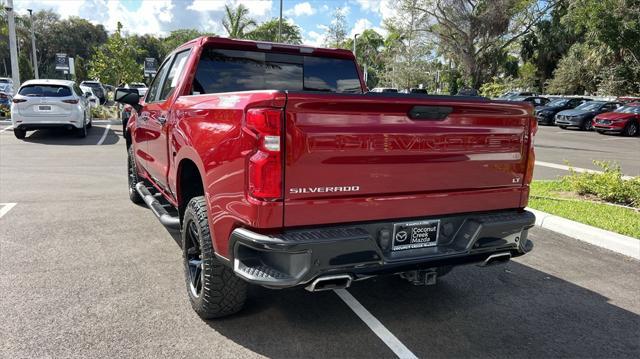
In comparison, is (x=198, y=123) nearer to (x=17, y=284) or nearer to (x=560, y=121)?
(x=17, y=284)

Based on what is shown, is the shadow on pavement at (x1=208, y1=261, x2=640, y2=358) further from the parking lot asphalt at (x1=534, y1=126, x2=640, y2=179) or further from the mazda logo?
the parking lot asphalt at (x1=534, y1=126, x2=640, y2=179)

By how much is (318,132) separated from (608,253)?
420 centimetres

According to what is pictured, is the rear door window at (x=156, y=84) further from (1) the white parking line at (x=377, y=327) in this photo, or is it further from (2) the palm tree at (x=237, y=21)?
(2) the palm tree at (x=237, y=21)

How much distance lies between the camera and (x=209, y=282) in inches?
130

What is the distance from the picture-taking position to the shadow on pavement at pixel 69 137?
527 inches

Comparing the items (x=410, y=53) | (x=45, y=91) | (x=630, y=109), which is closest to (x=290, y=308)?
(x=45, y=91)

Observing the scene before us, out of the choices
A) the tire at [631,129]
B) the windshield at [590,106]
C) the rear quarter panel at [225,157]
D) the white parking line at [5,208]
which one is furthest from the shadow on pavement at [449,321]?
the windshield at [590,106]

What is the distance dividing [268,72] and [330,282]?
2.45 m

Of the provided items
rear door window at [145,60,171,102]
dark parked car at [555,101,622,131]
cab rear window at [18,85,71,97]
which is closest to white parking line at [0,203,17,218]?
rear door window at [145,60,171,102]

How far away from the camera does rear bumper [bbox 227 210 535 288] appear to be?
109 inches

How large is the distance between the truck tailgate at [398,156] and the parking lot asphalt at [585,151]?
6.63 meters

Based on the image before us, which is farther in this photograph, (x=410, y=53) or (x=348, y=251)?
(x=410, y=53)

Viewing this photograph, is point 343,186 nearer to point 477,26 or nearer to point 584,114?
point 584,114

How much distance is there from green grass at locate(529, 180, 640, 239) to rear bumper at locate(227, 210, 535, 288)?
3.24 meters
